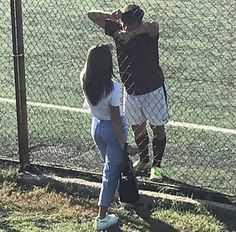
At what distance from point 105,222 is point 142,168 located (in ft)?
4.00

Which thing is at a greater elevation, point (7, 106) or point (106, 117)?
point (106, 117)

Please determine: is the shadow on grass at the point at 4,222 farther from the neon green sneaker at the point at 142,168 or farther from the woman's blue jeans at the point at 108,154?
the neon green sneaker at the point at 142,168

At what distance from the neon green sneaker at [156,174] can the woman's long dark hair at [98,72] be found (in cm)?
135

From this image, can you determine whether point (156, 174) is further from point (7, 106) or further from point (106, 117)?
point (7, 106)

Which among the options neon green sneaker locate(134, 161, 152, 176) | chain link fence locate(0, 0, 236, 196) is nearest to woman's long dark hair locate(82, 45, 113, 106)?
neon green sneaker locate(134, 161, 152, 176)

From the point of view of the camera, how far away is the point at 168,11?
16.8 m

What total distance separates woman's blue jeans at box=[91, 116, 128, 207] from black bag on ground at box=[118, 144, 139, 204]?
0.05 metres

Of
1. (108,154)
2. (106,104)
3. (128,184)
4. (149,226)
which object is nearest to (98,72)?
(106,104)

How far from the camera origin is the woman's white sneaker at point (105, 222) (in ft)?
20.0

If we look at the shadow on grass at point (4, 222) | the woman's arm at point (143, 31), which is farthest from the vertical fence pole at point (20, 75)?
the woman's arm at point (143, 31)

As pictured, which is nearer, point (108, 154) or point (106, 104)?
point (106, 104)

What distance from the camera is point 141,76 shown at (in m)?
6.89

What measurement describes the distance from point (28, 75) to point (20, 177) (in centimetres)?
424

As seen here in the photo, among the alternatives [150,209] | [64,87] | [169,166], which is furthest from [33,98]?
[150,209]
